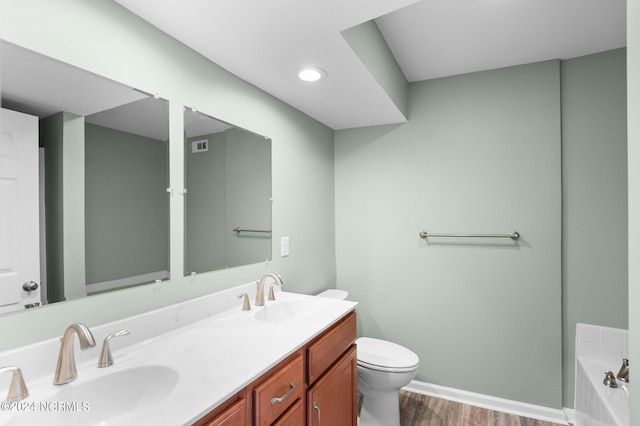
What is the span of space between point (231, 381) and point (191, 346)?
316 mm

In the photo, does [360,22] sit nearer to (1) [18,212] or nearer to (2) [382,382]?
(1) [18,212]

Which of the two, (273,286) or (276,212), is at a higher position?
(276,212)

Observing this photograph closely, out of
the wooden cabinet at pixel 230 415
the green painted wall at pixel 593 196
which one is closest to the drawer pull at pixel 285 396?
Result: the wooden cabinet at pixel 230 415

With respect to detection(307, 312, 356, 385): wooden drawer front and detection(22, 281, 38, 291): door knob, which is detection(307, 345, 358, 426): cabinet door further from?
detection(22, 281, 38, 291): door knob

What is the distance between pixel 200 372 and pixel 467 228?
202 centimetres

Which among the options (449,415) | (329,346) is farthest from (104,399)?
(449,415)

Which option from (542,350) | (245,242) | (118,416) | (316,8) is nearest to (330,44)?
(316,8)

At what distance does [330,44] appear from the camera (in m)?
1.38

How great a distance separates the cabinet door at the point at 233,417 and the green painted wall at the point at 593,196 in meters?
2.20

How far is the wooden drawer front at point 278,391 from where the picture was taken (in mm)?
965

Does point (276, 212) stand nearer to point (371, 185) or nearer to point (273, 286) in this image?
point (273, 286)

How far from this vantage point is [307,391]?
49.6 inches

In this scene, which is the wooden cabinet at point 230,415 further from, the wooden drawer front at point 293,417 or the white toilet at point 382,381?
the white toilet at point 382,381

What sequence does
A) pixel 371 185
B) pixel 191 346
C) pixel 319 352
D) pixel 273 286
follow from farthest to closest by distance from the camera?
pixel 371 185 < pixel 273 286 < pixel 319 352 < pixel 191 346
